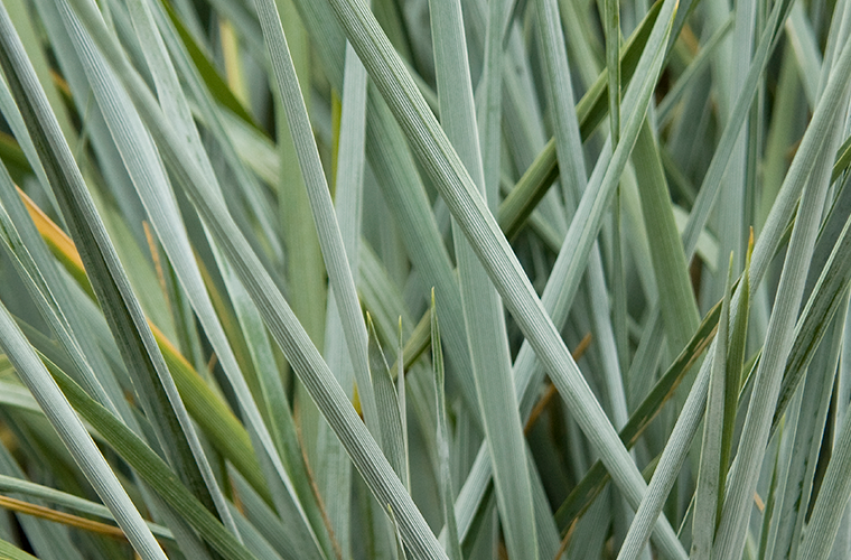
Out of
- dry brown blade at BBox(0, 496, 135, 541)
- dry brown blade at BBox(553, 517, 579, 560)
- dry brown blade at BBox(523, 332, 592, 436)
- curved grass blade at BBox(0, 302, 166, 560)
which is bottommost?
dry brown blade at BBox(553, 517, 579, 560)

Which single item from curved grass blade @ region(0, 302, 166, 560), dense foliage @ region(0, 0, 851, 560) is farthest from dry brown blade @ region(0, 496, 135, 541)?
curved grass blade @ region(0, 302, 166, 560)

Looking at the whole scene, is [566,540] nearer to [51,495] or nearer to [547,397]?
[547,397]

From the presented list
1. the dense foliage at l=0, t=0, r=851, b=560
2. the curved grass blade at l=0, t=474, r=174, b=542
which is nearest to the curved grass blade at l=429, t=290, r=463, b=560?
the dense foliage at l=0, t=0, r=851, b=560

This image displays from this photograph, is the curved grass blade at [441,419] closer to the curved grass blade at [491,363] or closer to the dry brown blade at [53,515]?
the curved grass blade at [491,363]

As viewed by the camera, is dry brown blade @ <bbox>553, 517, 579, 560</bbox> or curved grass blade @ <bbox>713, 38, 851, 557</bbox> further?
dry brown blade @ <bbox>553, 517, 579, 560</bbox>

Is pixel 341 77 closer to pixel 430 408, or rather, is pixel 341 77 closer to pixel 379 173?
pixel 379 173

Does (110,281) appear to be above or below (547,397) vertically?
above

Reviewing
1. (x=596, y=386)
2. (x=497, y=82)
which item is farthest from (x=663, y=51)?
(x=596, y=386)

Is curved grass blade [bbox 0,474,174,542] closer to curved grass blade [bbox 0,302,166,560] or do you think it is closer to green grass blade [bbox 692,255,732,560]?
curved grass blade [bbox 0,302,166,560]

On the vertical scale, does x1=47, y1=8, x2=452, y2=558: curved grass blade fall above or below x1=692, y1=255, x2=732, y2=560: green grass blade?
above

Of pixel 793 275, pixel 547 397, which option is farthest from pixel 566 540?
pixel 793 275

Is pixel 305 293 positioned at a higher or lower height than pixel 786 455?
higher
